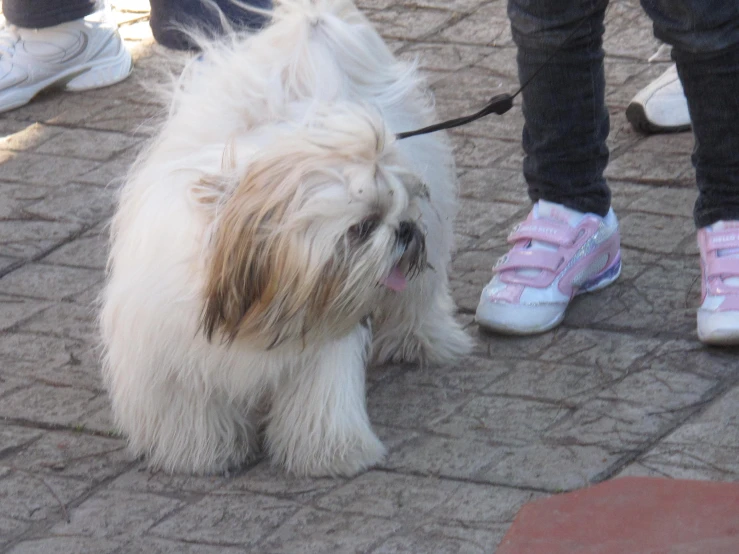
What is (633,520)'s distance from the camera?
9.48ft

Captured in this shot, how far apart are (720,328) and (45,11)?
350 cm

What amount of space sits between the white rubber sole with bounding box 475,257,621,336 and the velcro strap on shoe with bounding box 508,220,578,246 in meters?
0.20

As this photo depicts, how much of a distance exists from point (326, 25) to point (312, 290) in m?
0.87

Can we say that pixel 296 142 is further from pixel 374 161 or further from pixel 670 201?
pixel 670 201

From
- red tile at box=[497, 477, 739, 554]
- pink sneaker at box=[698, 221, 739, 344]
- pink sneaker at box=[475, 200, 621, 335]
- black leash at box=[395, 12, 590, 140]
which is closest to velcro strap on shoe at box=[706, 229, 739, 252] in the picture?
pink sneaker at box=[698, 221, 739, 344]

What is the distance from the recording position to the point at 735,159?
11.9 ft

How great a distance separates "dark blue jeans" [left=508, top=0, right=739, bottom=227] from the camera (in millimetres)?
3447

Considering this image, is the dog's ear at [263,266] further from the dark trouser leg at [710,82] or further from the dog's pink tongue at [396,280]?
the dark trouser leg at [710,82]

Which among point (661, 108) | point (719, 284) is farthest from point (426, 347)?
point (661, 108)

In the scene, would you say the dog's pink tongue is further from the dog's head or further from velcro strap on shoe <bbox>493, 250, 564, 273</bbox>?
velcro strap on shoe <bbox>493, 250, 564, 273</bbox>

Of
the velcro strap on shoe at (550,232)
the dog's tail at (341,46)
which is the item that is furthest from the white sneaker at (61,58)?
the velcro strap on shoe at (550,232)

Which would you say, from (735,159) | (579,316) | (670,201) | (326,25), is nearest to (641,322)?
(579,316)

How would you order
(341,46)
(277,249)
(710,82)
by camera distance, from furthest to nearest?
(710,82), (341,46), (277,249)

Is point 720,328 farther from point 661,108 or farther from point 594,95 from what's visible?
point 661,108
